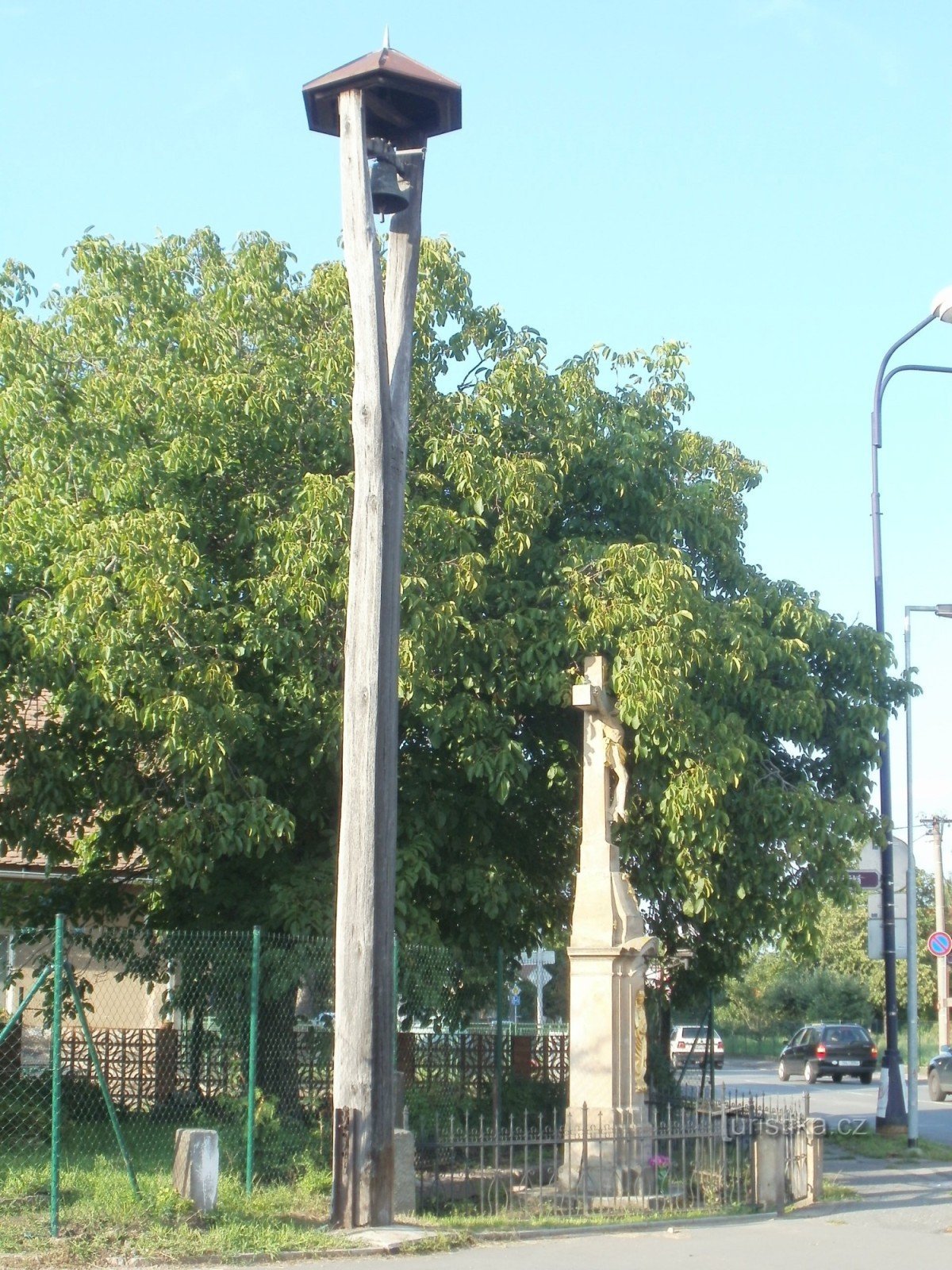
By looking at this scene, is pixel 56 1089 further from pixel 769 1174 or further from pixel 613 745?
pixel 769 1174

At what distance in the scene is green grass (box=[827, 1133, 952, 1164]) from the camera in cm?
1811

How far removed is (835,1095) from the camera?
34438mm

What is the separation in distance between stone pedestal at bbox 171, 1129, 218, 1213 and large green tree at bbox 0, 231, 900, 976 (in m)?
2.75

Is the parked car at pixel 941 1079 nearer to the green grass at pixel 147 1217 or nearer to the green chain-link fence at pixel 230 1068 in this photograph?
the green chain-link fence at pixel 230 1068

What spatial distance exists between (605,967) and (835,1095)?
77.4 feet

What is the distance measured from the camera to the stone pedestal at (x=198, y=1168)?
1071 cm

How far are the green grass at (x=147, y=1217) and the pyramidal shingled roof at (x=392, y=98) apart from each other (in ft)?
28.1

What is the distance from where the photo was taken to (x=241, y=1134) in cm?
1321

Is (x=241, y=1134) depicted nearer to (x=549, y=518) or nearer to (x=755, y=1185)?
(x=755, y=1185)

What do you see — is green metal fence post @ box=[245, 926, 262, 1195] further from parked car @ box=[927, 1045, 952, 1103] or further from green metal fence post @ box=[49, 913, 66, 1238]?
parked car @ box=[927, 1045, 952, 1103]

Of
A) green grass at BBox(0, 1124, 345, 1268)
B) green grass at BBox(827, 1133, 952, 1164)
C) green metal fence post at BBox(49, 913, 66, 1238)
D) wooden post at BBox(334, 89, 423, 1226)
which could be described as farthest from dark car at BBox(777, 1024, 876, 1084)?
green metal fence post at BBox(49, 913, 66, 1238)

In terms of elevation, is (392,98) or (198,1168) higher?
(392,98)

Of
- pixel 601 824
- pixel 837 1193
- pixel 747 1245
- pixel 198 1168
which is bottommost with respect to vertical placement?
pixel 837 1193

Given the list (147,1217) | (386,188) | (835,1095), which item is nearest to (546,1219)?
(147,1217)
